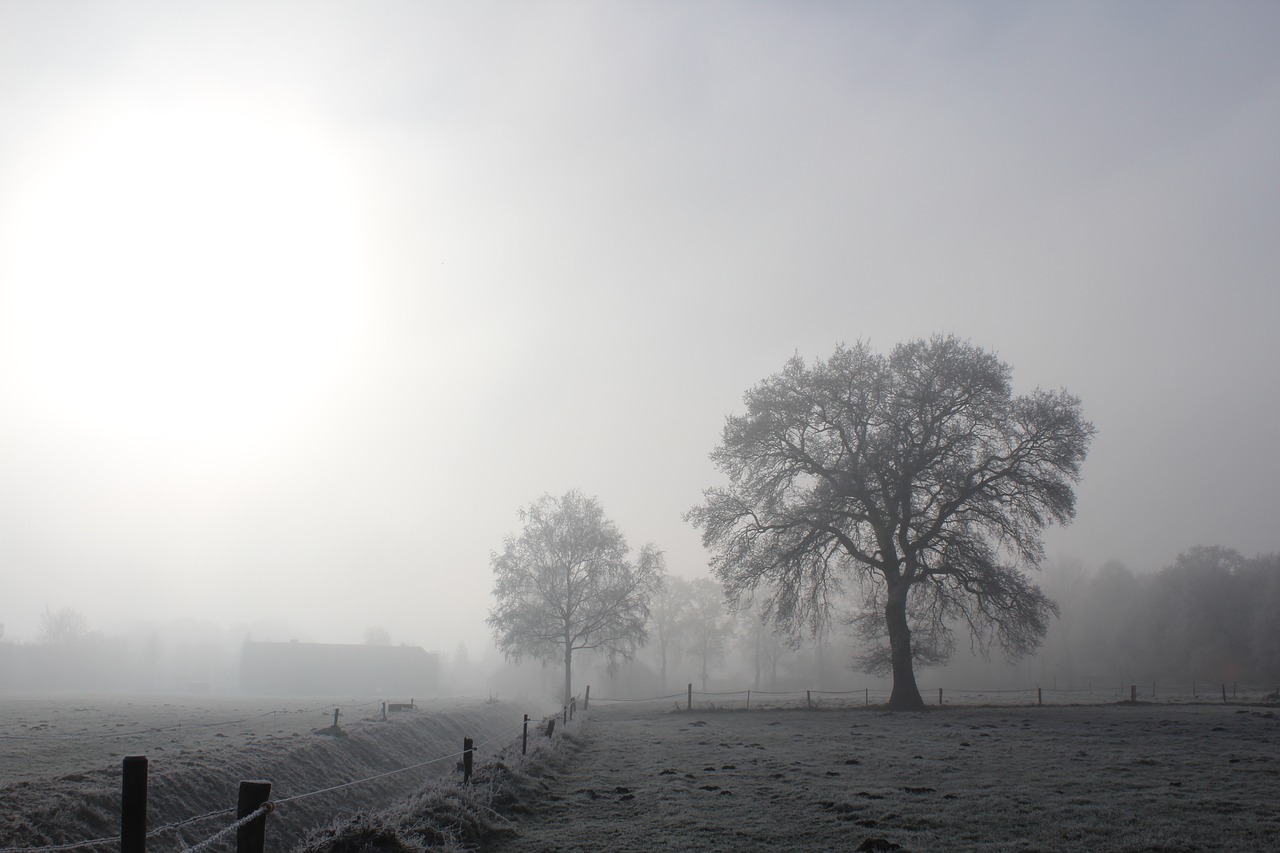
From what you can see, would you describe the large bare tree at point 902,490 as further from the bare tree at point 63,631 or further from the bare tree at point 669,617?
the bare tree at point 63,631

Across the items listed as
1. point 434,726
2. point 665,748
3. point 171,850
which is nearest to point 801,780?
point 665,748

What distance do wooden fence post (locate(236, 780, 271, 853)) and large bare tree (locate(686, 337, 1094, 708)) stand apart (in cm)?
2598

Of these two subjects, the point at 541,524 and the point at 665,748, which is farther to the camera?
the point at 541,524

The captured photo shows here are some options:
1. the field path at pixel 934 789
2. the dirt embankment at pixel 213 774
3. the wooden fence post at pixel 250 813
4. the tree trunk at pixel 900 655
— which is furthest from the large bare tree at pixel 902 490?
the wooden fence post at pixel 250 813

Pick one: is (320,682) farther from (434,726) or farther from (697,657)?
(434,726)

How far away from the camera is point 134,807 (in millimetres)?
5824

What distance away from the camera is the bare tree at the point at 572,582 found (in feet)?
165

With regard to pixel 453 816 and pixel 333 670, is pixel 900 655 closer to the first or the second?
pixel 453 816

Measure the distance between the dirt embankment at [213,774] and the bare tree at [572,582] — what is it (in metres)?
17.1

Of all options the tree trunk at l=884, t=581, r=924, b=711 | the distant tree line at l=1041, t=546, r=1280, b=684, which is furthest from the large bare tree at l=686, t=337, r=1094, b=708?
the distant tree line at l=1041, t=546, r=1280, b=684

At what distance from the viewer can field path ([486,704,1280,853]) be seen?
1016 centimetres

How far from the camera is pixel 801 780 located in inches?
585

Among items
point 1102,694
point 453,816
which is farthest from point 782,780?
point 1102,694

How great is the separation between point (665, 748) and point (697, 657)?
68.9 metres
